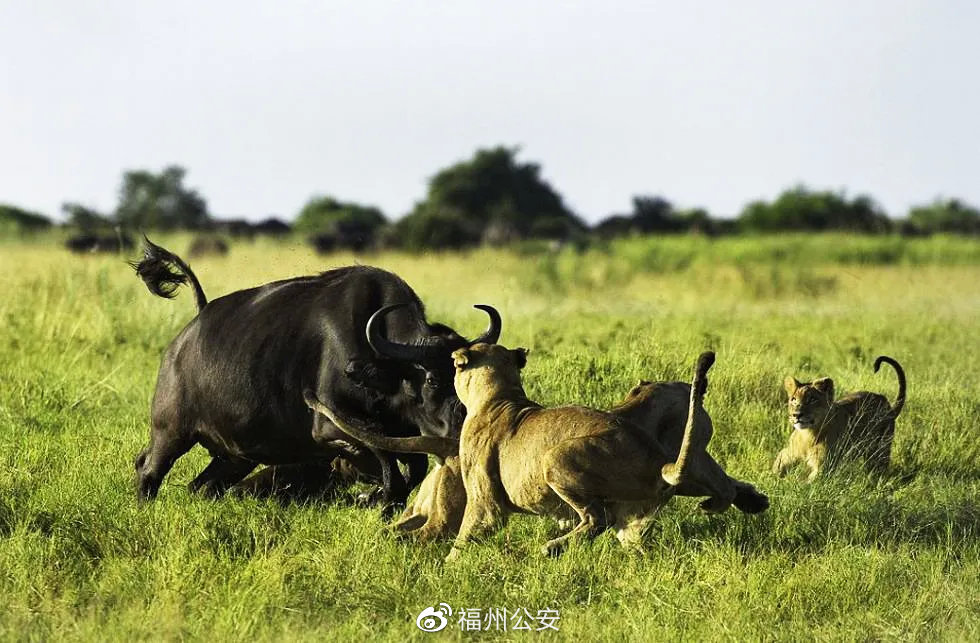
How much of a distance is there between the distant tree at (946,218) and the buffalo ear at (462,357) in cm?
3516

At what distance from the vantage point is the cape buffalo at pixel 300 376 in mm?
7359

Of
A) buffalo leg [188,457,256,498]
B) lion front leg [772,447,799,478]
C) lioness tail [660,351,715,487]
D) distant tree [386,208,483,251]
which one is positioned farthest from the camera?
distant tree [386,208,483,251]

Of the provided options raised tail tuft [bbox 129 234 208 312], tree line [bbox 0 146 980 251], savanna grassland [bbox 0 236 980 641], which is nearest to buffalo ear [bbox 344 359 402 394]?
savanna grassland [bbox 0 236 980 641]

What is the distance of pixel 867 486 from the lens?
8.62 m

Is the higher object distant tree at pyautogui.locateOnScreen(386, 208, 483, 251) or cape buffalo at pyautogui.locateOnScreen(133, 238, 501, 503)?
cape buffalo at pyautogui.locateOnScreen(133, 238, 501, 503)

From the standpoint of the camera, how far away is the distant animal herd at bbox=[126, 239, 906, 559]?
6.45 meters

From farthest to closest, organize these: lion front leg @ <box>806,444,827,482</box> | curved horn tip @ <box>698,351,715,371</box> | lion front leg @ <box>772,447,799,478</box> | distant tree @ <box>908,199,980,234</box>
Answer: distant tree @ <box>908,199,980,234</box>, lion front leg @ <box>772,447,799,478</box>, lion front leg @ <box>806,444,827,482</box>, curved horn tip @ <box>698,351,715,371</box>

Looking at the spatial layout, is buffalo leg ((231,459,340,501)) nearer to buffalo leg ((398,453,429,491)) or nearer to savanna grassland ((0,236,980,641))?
savanna grassland ((0,236,980,641))

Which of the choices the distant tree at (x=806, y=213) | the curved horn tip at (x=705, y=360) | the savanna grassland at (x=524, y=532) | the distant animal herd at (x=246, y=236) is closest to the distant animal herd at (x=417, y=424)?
the curved horn tip at (x=705, y=360)

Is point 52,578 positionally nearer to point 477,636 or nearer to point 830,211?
point 477,636

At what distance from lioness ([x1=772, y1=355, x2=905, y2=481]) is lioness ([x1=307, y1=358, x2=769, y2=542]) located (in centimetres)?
176

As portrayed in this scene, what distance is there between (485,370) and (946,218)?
4470cm

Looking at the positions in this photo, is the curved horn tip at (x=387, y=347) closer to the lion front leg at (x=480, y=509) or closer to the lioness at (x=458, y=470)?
the lioness at (x=458, y=470)

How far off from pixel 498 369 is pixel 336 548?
113 cm
